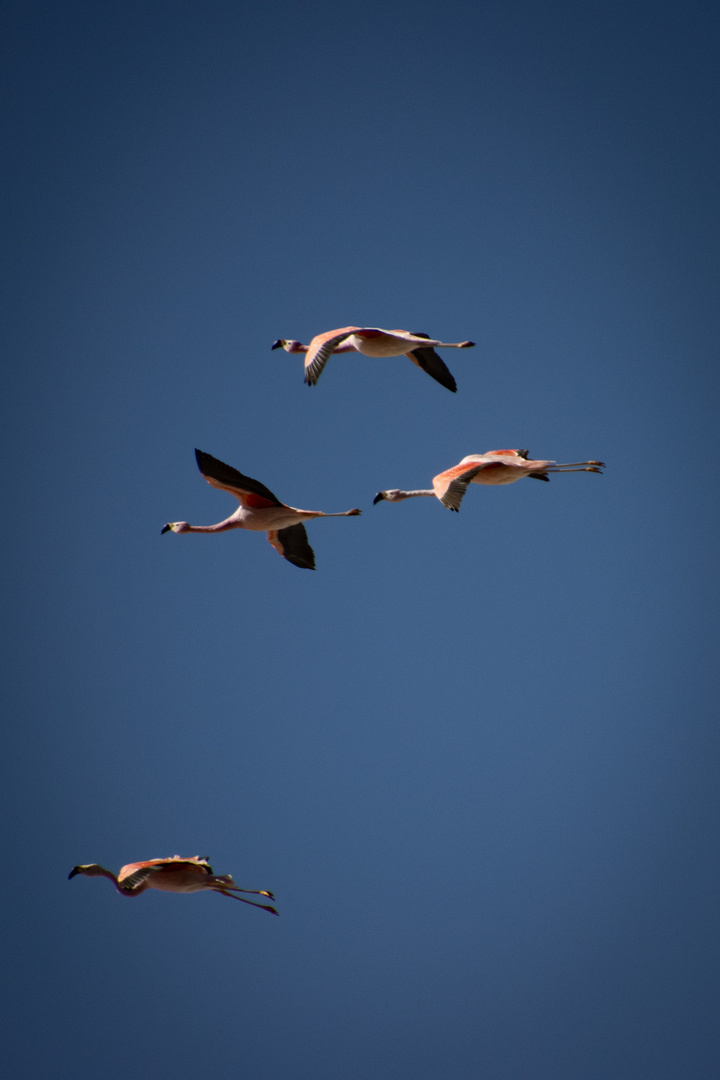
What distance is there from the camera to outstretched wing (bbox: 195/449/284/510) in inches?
491

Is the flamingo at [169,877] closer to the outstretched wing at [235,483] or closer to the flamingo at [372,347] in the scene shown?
the outstretched wing at [235,483]

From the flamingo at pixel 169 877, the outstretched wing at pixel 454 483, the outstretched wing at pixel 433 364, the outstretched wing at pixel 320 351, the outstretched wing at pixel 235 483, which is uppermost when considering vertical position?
the outstretched wing at pixel 433 364

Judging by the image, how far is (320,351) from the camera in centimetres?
1204

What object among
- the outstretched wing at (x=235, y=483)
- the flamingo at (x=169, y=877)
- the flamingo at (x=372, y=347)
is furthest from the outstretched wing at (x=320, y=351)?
the flamingo at (x=169, y=877)

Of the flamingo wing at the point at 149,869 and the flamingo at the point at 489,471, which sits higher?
the flamingo at the point at 489,471

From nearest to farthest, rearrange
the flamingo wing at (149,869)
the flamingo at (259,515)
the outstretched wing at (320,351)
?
the outstretched wing at (320,351), the flamingo wing at (149,869), the flamingo at (259,515)

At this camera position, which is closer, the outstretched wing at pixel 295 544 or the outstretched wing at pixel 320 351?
the outstretched wing at pixel 320 351

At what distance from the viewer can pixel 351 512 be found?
13711 mm

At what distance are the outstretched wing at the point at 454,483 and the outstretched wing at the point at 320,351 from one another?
1751 millimetres

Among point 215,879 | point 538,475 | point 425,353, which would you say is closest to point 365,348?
point 425,353

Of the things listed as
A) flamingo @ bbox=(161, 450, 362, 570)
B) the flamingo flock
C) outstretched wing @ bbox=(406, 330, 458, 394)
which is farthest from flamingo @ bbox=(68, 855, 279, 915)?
outstretched wing @ bbox=(406, 330, 458, 394)

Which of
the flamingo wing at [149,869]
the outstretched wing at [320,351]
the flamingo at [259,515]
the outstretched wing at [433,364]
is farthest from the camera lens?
the outstretched wing at [433,364]

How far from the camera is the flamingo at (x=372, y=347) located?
11.9 metres

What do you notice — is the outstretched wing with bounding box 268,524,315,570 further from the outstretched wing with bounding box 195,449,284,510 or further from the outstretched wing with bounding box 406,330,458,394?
the outstretched wing with bounding box 406,330,458,394
